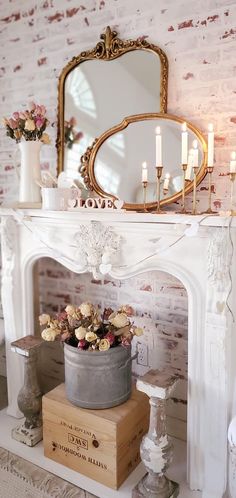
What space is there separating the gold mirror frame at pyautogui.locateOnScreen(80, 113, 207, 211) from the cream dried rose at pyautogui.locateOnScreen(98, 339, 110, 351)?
706mm

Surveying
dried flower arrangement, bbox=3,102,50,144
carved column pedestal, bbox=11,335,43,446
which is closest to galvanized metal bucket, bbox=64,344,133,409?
carved column pedestal, bbox=11,335,43,446

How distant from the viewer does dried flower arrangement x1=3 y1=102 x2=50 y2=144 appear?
2.26 m

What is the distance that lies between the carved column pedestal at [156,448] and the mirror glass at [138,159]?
0.91m

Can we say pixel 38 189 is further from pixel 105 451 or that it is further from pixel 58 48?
pixel 105 451

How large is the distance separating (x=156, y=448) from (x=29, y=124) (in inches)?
67.3

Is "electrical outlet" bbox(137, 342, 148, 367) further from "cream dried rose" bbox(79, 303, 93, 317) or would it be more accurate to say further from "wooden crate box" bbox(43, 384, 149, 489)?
"cream dried rose" bbox(79, 303, 93, 317)

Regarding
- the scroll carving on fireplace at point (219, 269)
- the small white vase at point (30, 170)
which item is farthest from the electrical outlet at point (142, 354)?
the small white vase at point (30, 170)

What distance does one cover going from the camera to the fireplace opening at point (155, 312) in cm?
229

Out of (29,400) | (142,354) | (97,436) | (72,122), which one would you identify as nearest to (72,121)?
(72,122)

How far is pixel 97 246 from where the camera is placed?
81.4 inches

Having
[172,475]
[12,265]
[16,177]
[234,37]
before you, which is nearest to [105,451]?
[172,475]

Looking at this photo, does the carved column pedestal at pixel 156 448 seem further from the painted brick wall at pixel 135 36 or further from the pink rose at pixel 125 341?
the painted brick wall at pixel 135 36

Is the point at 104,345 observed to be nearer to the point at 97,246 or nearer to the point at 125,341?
the point at 125,341

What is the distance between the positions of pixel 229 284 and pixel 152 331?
30.0 inches
